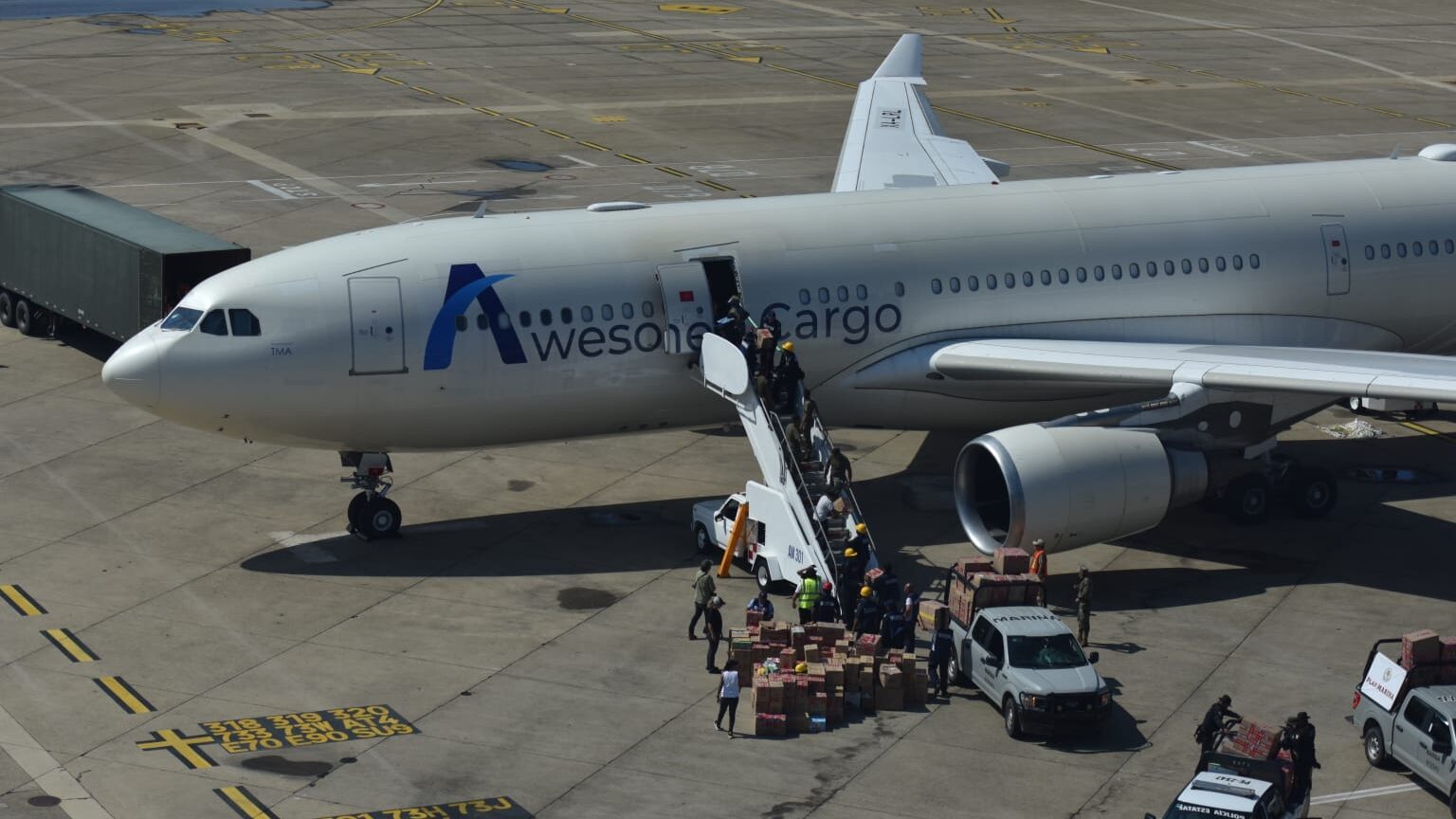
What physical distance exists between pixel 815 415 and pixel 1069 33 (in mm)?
63841

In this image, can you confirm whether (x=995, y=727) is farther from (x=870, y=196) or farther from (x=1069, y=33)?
(x=1069, y=33)

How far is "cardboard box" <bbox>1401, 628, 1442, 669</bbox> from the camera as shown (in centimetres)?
2797

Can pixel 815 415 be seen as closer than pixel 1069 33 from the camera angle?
Yes

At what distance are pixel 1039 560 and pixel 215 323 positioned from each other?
49.3 ft

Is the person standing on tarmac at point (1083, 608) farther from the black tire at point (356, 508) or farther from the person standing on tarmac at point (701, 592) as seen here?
the black tire at point (356, 508)

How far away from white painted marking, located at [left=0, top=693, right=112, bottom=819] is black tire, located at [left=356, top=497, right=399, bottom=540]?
860 cm

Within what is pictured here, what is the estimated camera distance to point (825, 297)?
37.2m

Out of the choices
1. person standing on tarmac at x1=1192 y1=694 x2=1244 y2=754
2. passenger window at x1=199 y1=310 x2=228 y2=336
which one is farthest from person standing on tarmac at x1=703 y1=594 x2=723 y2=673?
passenger window at x1=199 y1=310 x2=228 y2=336

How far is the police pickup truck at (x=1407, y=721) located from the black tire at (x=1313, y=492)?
9.34 meters

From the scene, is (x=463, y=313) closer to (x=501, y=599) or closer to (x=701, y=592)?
(x=501, y=599)

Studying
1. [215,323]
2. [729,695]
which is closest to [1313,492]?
[729,695]

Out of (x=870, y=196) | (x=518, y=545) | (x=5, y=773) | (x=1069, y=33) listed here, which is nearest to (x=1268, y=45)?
(x=1069, y=33)

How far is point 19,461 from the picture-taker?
3909 cm

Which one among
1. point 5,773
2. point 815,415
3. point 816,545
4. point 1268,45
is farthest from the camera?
point 1268,45
